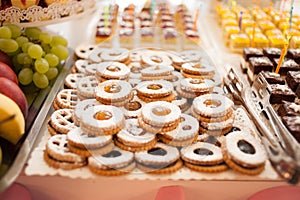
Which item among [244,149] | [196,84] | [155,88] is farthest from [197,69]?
[244,149]

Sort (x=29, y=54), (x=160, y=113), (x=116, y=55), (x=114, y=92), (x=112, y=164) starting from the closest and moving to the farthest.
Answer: (x=112, y=164) → (x=160, y=113) → (x=114, y=92) → (x=29, y=54) → (x=116, y=55)

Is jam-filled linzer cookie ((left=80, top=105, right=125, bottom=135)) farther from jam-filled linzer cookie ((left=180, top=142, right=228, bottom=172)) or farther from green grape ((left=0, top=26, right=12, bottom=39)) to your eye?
green grape ((left=0, top=26, right=12, bottom=39))

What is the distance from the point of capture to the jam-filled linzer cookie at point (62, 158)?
958mm

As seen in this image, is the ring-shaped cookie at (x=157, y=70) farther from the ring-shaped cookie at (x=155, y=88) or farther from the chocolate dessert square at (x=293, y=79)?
the chocolate dessert square at (x=293, y=79)

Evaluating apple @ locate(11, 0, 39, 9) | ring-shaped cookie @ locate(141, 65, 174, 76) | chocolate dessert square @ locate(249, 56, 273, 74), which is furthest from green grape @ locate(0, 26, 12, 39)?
chocolate dessert square @ locate(249, 56, 273, 74)

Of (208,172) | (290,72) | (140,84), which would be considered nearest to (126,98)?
(140,84)

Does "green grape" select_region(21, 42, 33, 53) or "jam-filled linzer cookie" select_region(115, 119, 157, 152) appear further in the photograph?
"green grape" select_region(21, 42, 33, 53)

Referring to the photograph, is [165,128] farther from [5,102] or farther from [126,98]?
[5,102]

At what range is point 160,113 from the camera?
1.05m

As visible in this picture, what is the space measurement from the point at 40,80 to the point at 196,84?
54 cm

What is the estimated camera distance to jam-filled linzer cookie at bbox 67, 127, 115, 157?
957 millimetres

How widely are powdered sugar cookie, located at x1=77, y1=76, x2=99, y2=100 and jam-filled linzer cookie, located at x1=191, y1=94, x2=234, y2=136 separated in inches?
13.0

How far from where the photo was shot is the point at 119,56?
4.82 ft

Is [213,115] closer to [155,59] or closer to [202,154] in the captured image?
[202,154]
